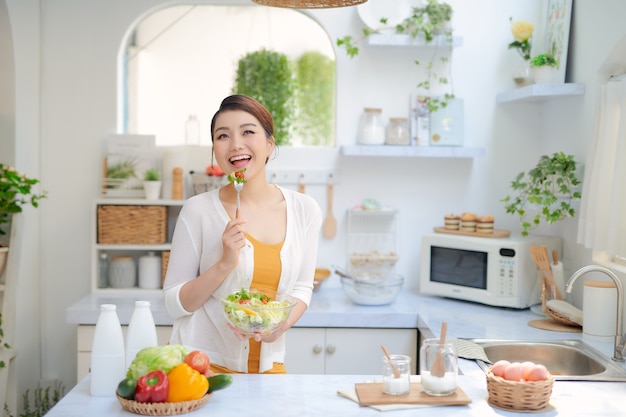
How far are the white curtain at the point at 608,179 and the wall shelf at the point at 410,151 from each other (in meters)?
0.83

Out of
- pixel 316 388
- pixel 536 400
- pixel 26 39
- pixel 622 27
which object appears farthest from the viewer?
pixel 26 39

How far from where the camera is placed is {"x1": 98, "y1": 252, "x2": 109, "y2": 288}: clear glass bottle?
3881 mm

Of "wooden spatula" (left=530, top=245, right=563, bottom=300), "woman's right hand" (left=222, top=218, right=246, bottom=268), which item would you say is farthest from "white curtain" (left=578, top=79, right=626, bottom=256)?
"woman's right hand" (left=222, top=218, right=246, bottom=268)

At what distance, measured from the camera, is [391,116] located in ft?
13.3

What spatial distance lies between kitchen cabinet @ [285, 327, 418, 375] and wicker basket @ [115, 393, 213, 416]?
1596 mm

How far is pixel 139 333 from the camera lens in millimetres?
2062

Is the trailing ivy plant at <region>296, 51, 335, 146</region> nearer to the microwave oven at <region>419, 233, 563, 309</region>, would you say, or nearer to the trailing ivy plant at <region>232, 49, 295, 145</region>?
the trailing ivy plant at <region>232, 49, 295, 145</region>

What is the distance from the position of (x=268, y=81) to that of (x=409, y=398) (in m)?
2.40

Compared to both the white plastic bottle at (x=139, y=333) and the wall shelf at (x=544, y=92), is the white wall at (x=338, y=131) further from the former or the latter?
the white plastic bottle at (x=139, y=333)

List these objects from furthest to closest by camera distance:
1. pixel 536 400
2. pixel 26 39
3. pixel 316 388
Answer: pixel 26 39
pixel 316 388
pixel 536 400

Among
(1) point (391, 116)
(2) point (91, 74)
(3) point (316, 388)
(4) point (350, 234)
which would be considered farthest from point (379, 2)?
(3) point (316, 388)

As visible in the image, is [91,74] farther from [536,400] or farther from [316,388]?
[536,400]

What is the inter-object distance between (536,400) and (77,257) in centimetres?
270

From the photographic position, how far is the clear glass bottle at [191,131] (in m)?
4.12
